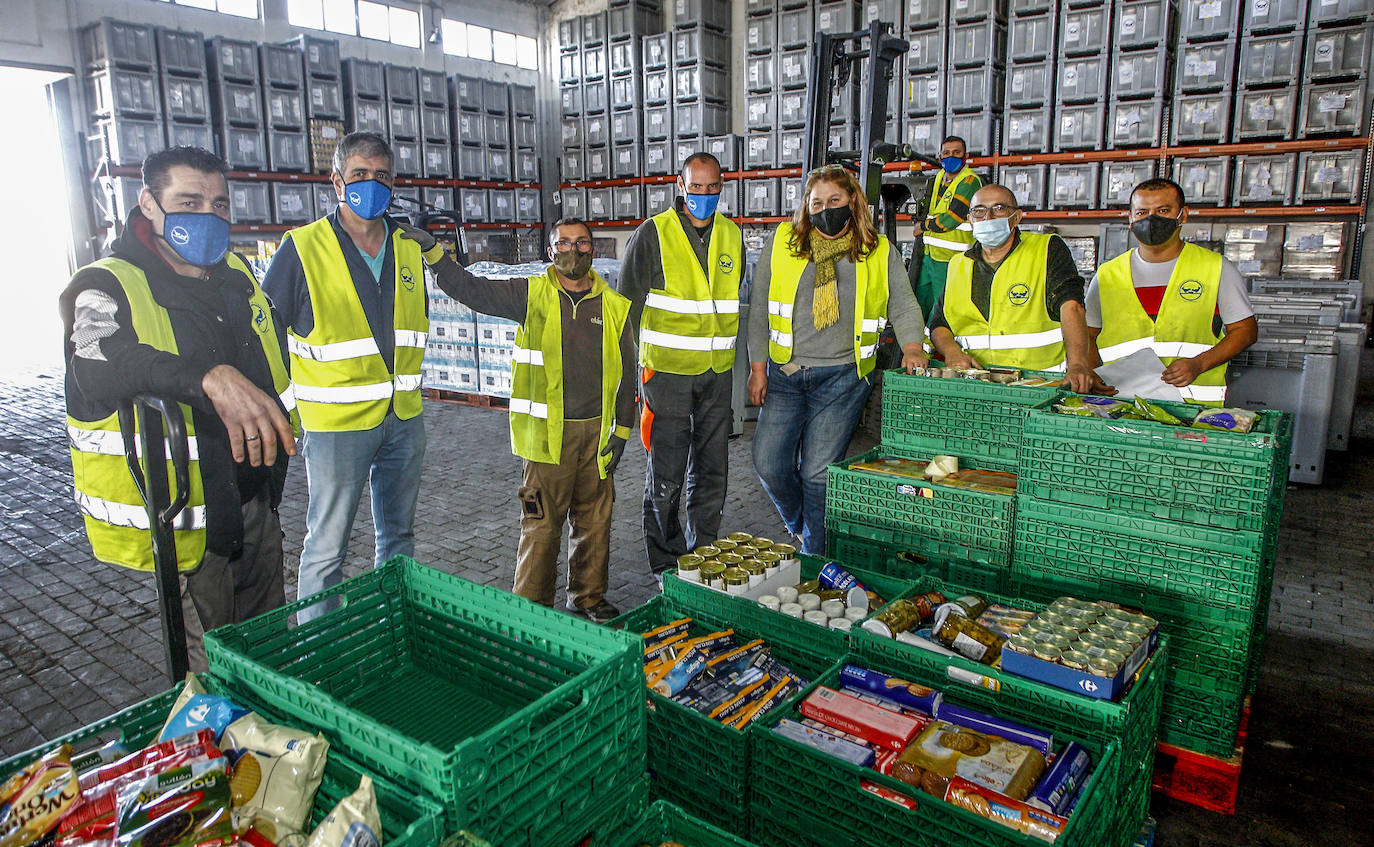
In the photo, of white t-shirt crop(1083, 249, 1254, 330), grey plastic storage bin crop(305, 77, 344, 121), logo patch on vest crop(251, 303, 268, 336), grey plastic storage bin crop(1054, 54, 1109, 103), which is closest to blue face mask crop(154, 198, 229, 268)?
logo patch on vest crop(251, 303, 268, 336)

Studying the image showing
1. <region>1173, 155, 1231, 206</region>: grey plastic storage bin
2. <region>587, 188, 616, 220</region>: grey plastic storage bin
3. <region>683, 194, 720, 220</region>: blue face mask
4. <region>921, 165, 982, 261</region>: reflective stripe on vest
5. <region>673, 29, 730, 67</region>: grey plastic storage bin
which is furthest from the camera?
<region>587, 188, 616, 220</region>: grey plastic storage bin

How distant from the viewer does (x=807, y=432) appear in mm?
4363

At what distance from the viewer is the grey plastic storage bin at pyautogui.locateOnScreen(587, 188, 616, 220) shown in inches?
642

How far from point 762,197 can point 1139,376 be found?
34.1 feet

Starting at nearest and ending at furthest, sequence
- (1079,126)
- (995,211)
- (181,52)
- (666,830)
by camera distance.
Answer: (666,830)
(995,211)
(1079,126)
(181,52)

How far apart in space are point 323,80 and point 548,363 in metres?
12.4

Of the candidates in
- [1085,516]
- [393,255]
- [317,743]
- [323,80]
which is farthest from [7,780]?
[323,80]

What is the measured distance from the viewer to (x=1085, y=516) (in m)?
2.95

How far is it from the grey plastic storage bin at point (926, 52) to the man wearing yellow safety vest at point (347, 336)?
33.4 ft

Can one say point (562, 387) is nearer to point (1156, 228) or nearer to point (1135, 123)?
point (1156, 228)

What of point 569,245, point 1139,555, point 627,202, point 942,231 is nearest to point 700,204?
point 569,245

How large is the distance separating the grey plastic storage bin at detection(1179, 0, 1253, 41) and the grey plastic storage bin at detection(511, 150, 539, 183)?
36.9ft

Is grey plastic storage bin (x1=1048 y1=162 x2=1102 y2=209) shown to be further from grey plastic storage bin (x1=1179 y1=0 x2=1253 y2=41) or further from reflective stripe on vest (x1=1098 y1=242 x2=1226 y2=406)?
reflective stripe on vest (x1=1098 y1=242 x2=1226 y2=406)

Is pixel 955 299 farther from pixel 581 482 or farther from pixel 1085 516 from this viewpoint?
pixel 581 482
